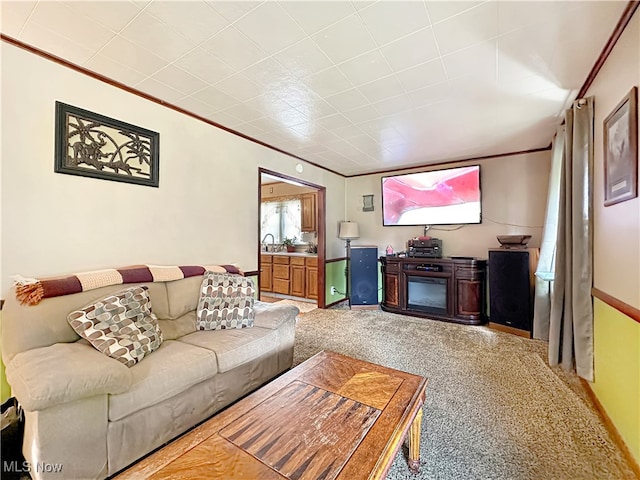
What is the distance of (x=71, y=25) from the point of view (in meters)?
1.63

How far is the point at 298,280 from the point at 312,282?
1.12ft

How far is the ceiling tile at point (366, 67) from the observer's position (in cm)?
190

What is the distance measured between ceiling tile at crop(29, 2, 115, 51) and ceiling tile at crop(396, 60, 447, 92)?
6.27ft

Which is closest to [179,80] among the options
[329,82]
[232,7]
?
[232,7]

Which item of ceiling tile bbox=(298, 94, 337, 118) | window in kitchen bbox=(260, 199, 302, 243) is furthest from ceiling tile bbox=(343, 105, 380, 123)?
window in kitchen bbox=(260, 199, 302, 243)

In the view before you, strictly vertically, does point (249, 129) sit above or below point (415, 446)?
above

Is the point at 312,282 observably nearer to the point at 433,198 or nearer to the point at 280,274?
the point at 280,274

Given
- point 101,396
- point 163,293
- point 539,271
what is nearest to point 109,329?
point 101,396

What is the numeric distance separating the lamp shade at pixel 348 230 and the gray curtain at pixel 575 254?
2969 mm

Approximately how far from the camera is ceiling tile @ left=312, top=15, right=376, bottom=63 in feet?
5.31

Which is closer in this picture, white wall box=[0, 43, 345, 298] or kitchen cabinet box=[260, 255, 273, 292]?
white wall box=[0, 43, 345, 298]

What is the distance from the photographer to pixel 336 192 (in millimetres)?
5168

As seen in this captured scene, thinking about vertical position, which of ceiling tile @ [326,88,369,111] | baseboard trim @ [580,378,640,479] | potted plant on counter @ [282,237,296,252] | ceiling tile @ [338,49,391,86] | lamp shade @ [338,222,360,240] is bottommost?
baseboard trim @ [580,378,640,479]

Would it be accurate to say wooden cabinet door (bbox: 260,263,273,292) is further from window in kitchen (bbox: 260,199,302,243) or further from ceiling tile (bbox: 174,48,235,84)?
ceiling tile (bbox: 174,48,235,84)
